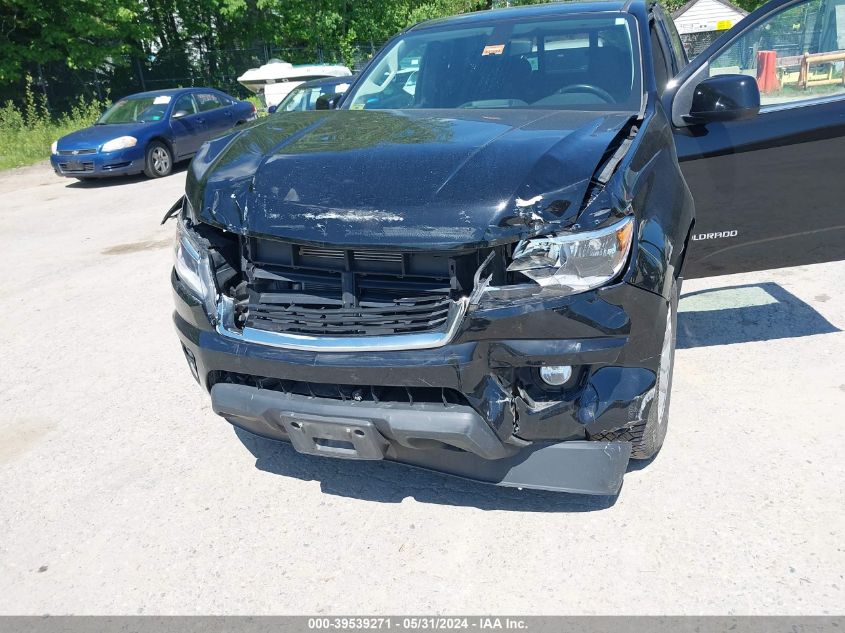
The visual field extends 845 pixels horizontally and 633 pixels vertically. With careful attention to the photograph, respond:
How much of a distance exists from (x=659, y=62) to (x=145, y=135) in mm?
10796

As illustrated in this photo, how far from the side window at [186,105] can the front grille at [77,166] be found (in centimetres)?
209

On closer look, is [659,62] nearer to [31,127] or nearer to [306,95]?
[306,95]

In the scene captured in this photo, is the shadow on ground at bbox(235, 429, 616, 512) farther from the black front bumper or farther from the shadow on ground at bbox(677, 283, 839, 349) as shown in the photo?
the shadow on ground at bbox(677, 283, 839, 349)

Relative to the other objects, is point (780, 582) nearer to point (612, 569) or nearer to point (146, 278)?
point (612, 569)

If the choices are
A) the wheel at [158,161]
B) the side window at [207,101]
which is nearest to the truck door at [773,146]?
the wheel at [158,161]

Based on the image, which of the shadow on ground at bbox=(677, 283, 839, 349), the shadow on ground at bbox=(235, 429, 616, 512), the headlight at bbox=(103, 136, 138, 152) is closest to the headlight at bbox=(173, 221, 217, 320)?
the shadow on ground at bbox=(235, 429, 616, 512)

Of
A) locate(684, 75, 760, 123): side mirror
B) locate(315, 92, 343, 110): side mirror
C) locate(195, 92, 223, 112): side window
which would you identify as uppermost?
locate(315, 92, 343, 110): side mirror

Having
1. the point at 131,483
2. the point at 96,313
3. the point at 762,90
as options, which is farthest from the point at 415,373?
the point at 96,313

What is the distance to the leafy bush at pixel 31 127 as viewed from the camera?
15836 mm

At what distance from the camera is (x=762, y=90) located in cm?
369

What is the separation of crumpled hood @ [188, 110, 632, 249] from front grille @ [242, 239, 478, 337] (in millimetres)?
104

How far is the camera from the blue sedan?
1227 centimetres

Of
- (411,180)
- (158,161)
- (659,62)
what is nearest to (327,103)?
(659,62)
